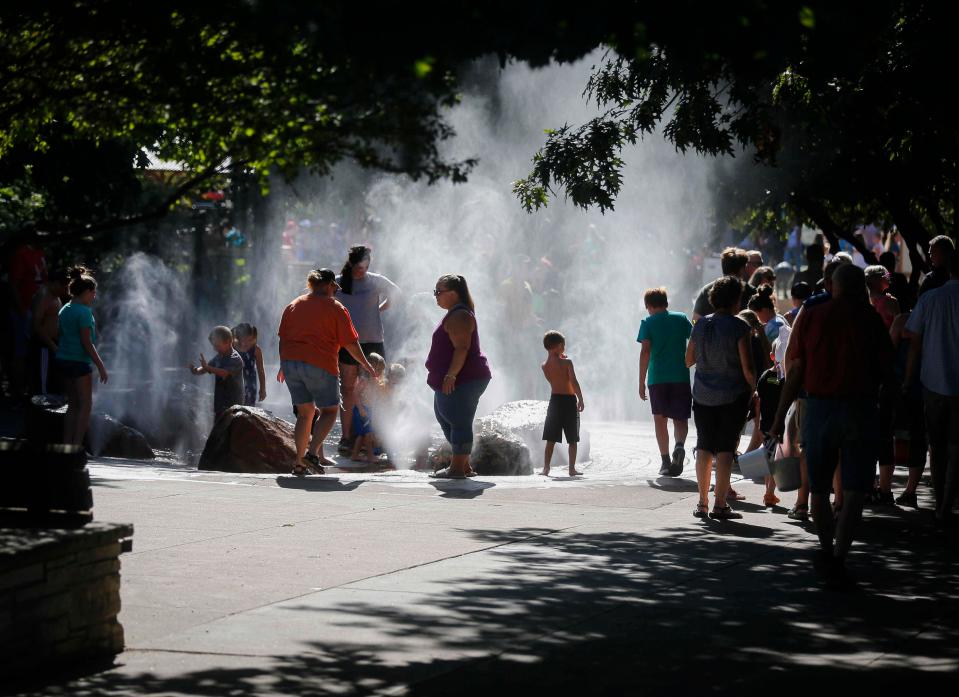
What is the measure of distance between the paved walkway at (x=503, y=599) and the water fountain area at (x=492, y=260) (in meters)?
8.48

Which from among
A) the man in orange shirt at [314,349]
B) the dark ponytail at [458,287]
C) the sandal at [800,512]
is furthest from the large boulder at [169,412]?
the sandal at [800,512]

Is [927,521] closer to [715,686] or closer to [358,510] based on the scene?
[358,510]

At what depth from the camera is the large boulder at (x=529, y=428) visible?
47.1 feet

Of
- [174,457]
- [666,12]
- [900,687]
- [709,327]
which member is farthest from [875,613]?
[174,457]

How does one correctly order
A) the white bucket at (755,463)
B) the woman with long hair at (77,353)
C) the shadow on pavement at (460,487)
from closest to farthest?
the white bucket at (755,463) < the shadow on pavement at (460,487) < the woman with long hair at (77,353)

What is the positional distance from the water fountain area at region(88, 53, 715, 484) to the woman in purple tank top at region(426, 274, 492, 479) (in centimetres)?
606

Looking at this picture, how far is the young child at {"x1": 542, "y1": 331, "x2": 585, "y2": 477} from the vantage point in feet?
42.6

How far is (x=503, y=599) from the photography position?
7.08 m

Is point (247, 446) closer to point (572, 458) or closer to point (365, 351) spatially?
point (365, 351)

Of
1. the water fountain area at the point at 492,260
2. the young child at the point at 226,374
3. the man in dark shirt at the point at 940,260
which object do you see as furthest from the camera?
the water fountain area at the point at 492,260

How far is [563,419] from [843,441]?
17.4 ft

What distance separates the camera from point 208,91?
5.98m

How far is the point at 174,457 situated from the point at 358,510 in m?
5.90

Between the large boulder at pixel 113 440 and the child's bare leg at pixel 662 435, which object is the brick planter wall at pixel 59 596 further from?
the large boulder at pixel 113 440
